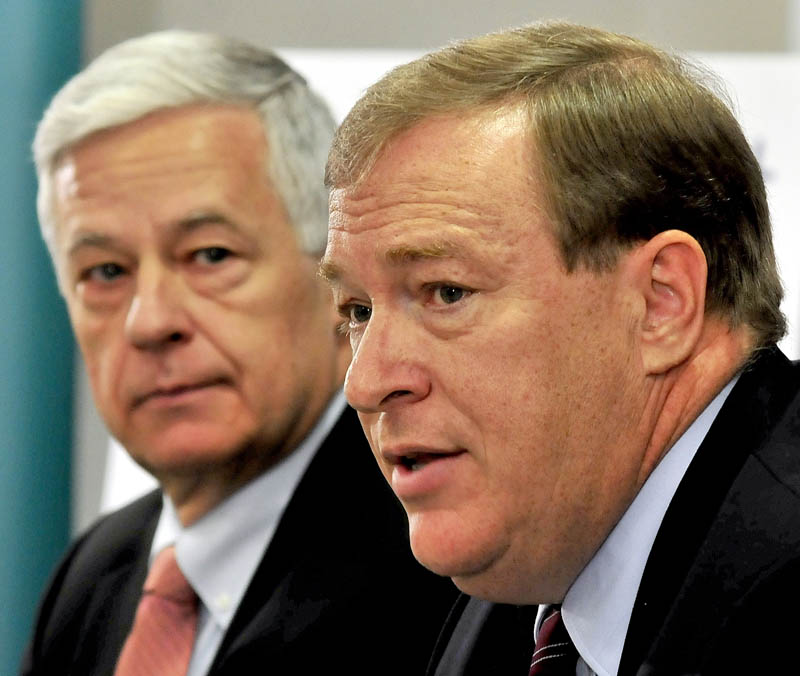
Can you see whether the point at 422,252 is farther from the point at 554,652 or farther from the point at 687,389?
the point at 554,652

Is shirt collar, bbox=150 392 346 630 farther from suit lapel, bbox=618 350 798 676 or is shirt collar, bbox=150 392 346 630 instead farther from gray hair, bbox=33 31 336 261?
suit lapel, bbox=618 350 798 676

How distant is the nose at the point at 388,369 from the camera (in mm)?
1381

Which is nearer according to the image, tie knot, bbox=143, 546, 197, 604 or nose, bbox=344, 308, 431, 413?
nose, bbox=344, 308, 431, 413

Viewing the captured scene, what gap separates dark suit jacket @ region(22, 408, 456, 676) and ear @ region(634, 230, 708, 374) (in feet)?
2.16

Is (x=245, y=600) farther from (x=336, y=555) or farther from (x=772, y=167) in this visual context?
(x=772, y=167)

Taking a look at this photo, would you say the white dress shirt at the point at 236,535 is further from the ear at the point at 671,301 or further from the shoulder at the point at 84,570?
the ear at the point at 671,301

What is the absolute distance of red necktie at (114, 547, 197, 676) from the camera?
218cm

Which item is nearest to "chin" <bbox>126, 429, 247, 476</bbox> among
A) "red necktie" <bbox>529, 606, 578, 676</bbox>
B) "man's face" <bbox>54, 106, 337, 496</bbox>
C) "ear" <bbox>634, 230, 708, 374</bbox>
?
"man's face" <bbox>54, 106, 337, 496</bbox>

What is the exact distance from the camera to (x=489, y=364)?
136 centimetres

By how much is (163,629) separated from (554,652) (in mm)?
964

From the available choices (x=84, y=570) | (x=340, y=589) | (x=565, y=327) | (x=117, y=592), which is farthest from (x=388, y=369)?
(x=84, y=570)

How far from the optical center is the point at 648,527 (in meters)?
1.40

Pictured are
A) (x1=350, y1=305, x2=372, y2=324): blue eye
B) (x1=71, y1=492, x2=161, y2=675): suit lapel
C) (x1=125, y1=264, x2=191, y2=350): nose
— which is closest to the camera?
(x1=350, y1=305, x2=372, y2=324): blue eye

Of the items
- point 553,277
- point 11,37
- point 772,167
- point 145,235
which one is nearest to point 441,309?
point 553,277
